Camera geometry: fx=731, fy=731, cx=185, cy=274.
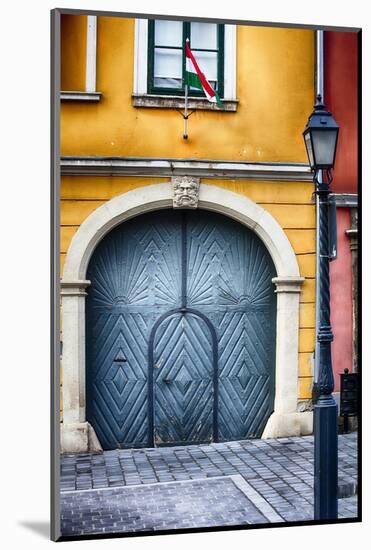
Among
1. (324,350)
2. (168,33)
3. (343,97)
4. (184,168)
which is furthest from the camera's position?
(343,97)

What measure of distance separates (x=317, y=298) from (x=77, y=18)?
8.65ft

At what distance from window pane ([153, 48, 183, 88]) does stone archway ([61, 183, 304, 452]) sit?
0.73m

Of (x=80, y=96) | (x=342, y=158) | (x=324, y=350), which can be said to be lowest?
(x=324, y=350)

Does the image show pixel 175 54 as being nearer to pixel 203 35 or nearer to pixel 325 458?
pixel 203 35

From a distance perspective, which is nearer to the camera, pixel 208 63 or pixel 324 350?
pixel 324 350

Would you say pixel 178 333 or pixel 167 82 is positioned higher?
pixel 167 82

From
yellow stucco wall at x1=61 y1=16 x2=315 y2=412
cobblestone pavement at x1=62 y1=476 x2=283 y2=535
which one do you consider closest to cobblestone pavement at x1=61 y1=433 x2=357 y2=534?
cobblestone pavement at x1=62 y1=476 x2=283 y2=535

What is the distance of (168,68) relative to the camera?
5.25 meters

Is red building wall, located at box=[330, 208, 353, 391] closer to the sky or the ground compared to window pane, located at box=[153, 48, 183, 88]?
closer to the ground

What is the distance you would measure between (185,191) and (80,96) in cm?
101

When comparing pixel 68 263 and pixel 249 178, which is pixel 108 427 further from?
pixel 249 178

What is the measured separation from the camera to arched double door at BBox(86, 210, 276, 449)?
17.5 ft

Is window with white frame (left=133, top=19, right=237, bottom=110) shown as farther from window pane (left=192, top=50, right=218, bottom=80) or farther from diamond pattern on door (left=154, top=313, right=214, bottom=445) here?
diamond pattern on door (left=154, top=313, right=214, bottom=445)

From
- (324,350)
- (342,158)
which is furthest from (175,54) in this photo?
(324,350)
